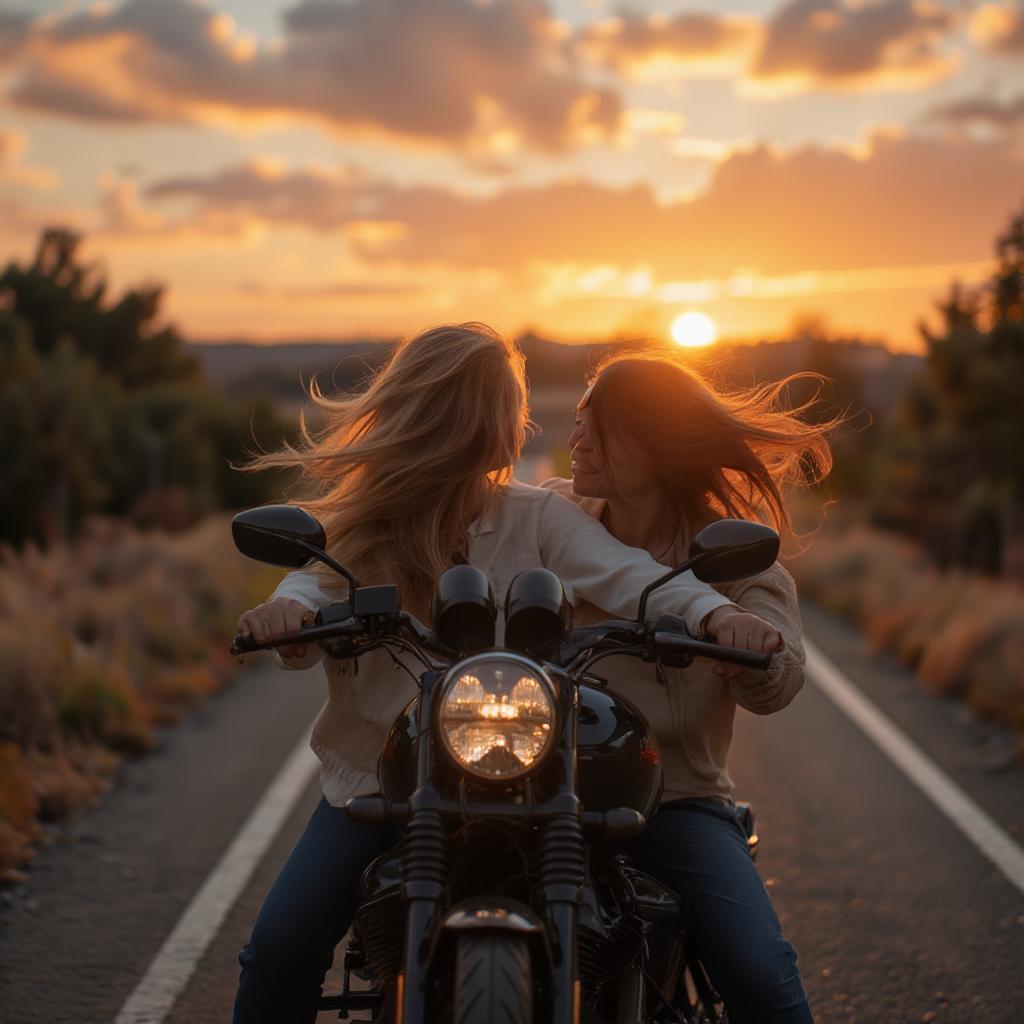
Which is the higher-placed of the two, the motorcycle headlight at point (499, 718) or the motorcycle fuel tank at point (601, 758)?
the motorcycle headlight at point (499, 718)

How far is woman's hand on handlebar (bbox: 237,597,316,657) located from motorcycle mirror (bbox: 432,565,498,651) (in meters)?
0.38

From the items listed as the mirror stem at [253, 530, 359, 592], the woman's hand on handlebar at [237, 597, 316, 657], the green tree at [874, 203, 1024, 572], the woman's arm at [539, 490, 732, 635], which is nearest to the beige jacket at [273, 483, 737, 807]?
the woman's arm at [539, 490, 732, 635]

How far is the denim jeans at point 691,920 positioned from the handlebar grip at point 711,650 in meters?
0.60

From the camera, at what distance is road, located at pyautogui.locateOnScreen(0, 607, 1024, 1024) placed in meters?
4.61

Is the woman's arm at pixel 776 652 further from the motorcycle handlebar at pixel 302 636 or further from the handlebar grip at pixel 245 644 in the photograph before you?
the handlebar grip at pixel 245 644

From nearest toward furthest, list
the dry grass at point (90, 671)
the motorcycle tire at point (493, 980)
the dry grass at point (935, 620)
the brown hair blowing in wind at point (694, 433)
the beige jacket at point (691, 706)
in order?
the motorcycle tire at point (493, 980), the beige jacket at point (691, 706), the brown hair blowing in wind at point (694, 433), the dry grass at point (90, 671), the dry grass at point (935, 620)

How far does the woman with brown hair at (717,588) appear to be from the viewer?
3045 millimetres

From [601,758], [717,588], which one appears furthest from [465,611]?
[717,588]

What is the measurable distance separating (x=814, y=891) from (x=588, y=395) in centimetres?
287

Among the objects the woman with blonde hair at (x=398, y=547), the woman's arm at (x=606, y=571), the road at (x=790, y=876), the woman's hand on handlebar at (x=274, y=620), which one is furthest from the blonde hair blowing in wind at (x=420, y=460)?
the road at (x=790, y=876)

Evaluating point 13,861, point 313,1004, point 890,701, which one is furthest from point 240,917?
point 890,701

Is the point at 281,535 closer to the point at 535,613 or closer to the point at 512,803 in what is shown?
the point at 535,613

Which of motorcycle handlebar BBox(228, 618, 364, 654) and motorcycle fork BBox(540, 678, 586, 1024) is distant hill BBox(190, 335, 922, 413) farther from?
motorcycle fork BBox(540, 678, 586, 1024)

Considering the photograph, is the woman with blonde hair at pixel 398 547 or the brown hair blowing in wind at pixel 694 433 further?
the brown hair blowing in wind at pixel 694 433
